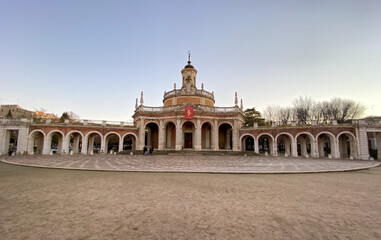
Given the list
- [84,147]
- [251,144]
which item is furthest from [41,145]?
[251,144]

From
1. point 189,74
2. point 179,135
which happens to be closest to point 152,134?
point 179,135

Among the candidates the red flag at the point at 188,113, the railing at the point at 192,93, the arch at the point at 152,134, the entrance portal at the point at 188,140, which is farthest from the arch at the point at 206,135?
the arch at the point at 152,134

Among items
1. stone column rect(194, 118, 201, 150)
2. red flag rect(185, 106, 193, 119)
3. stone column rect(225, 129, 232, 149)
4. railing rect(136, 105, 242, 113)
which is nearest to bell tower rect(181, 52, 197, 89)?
railing rect(136, 105, 242, 113)

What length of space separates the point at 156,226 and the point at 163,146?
28806mm

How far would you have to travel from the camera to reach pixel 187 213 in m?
4.39

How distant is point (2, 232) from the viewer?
3326 millimetres

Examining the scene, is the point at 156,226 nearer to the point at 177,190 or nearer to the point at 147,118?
the point at 177,190

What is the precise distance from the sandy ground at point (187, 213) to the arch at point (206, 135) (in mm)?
27076

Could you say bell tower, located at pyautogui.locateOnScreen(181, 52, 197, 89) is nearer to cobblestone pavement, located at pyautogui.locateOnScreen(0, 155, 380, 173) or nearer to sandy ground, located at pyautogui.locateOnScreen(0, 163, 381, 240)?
cobblestone pavement, located at pyautogui.locateOnScreen(0, 155, 380, 173)

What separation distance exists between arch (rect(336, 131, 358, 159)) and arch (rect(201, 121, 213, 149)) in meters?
19.2

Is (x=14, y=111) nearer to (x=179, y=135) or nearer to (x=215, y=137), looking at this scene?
(x=179, y=135)

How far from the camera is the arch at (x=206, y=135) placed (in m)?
33.8

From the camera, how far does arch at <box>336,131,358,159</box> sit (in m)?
26.0

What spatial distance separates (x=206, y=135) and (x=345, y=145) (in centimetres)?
2170
